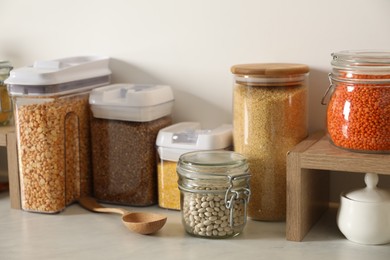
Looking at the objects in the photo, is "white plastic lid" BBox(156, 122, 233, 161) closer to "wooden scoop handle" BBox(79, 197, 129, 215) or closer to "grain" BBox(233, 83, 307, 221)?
"grain" BBox(233, 83, 307, 221)

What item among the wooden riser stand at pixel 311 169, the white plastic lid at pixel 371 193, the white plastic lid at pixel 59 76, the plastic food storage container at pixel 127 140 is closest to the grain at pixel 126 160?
the plastic food storage container at pixel 127 140

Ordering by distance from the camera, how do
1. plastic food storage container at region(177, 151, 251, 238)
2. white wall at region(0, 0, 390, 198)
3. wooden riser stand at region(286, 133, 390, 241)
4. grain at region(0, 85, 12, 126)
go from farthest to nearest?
grain at region(0, 85, 12, 126), white wall at region(0, 0, 390, 198), plastic food storage container at region(177, 151, 251, 238), wooden riser stand at region(286, 133, 390, 241)

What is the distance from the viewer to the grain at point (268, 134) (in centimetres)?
148

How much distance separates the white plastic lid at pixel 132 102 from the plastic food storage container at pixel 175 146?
58 mm

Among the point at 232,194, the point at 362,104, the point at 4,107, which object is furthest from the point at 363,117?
the point at 4,107

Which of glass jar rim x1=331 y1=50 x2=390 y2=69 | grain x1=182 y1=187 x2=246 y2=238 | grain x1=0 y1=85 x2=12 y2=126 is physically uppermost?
glass jar rim x1=331 y1=50 x2=390 y2=69

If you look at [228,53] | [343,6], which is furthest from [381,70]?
[228,53]

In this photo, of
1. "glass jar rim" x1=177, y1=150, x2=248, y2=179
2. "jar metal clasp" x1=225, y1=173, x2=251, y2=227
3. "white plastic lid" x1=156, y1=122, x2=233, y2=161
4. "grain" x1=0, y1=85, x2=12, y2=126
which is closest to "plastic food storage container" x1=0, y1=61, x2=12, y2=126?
"grain" x1=0, y1=85, x2=12, y2=126

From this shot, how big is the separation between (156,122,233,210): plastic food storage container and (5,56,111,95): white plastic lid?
0.79ft

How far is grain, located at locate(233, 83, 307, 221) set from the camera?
1.48m

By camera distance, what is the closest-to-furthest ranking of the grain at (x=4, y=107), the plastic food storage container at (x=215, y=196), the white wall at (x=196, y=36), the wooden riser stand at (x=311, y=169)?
the wooden riser stand at (x=311, y=169) → the plastic food storage container at (x=215, y=196) → the white wall at (x=196, y=36) → the grain at (x=4, y=107)

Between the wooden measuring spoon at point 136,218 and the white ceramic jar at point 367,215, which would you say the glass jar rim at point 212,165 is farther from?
the white ceramic jar at point 367,215

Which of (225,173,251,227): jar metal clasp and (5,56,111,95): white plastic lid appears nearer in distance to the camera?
(225,173,251,227): jar metal clasp

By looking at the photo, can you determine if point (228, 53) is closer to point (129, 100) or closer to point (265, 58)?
point (265, 58)
